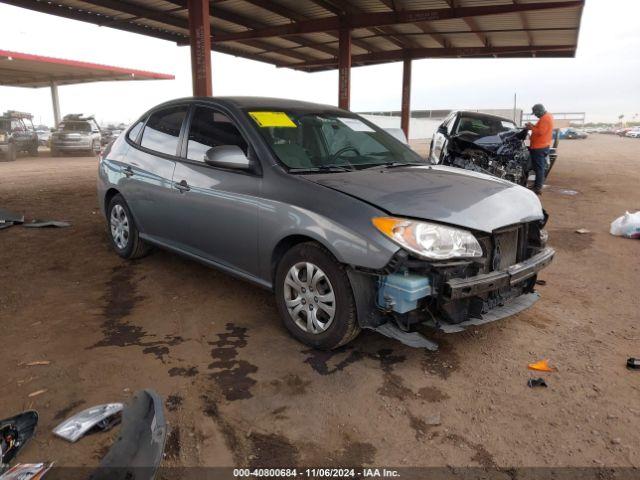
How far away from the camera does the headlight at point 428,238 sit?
2.51 meters

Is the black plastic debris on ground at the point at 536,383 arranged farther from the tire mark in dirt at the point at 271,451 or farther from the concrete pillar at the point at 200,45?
the concrete pillar at the point at 200,45

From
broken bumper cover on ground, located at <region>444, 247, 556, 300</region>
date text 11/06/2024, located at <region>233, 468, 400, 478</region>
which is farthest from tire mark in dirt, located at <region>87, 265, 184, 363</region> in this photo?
broken bumper cover on ground, located at <region>444, 247, 556, 300</region>

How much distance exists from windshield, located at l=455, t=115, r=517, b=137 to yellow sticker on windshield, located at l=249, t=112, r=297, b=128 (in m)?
6.74

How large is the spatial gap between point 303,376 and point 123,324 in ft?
5.02

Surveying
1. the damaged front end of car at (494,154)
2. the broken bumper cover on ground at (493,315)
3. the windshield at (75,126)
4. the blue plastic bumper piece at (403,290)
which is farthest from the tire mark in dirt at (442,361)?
the windshield at (75,126)

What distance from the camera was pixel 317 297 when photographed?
2842 mm

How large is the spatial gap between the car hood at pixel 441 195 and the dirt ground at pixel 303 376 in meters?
0.90

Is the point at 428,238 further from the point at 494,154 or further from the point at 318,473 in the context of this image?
the point at 494,154

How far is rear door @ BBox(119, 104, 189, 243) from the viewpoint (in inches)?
155

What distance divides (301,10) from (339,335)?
37.9ft

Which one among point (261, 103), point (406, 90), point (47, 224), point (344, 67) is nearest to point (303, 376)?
point (261, 103)

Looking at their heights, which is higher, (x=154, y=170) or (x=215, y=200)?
(x=154, y=170)

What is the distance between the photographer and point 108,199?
4906 millimetres

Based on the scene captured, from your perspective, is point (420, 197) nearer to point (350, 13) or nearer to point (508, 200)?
point (508, 200)
